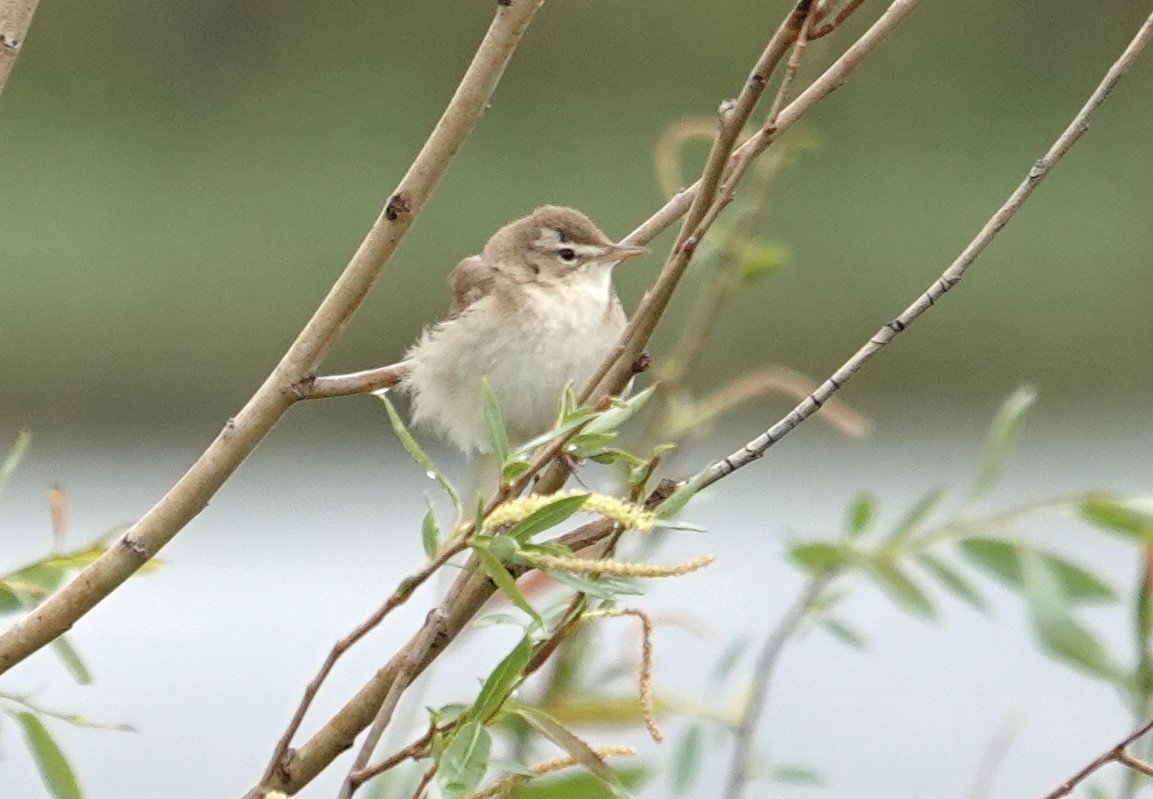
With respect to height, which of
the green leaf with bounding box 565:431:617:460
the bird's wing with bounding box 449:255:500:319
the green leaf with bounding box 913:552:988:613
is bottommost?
the green leaf with bounding box 565:431:617:460

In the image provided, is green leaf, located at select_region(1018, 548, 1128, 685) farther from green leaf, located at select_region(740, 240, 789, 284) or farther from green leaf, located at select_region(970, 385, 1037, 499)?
green leaf, located at select_region(740, 240, 789, 284)

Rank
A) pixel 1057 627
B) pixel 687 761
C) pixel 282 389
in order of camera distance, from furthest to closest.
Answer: pixel 687 761 < pixel 1057 627 < pixel 282 389

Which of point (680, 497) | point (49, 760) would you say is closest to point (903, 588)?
point (680, 497)

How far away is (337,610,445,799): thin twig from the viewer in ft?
2.03

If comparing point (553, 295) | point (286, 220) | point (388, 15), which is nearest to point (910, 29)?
point (388, 15)

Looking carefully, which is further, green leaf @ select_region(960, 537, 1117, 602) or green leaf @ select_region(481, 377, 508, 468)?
green leaf @ select_region(960, 537, 1117, 602)

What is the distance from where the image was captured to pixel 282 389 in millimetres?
745

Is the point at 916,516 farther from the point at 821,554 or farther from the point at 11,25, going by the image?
the point at 11,25

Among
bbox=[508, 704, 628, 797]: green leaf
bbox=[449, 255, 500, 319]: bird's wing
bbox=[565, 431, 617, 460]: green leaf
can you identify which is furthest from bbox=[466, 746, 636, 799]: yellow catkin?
bbox=[449, 255, 500, 319]: bird's wing

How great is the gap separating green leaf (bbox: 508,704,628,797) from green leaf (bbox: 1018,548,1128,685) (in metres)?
0.29

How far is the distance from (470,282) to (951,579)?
916mm

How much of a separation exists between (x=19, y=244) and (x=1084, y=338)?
287 centimetres

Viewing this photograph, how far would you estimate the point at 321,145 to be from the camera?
530 centimetres

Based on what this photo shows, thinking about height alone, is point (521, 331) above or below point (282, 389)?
above
